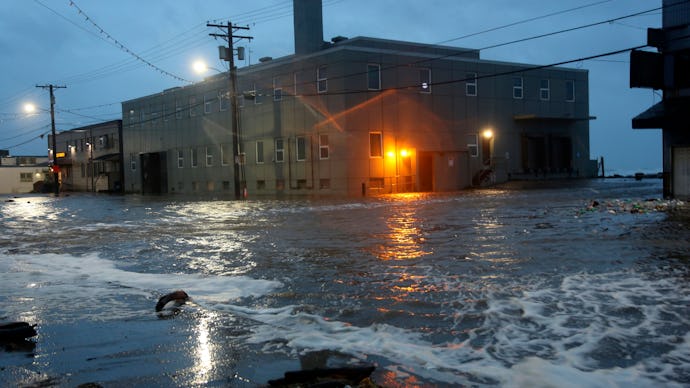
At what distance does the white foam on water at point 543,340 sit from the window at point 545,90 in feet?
131

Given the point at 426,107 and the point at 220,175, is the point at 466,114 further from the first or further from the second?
the point at 220,175

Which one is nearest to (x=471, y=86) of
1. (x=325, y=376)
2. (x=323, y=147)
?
(x=323, y=147)

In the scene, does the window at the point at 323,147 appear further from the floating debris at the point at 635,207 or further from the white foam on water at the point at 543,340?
the white foam on water at the point at 543,340

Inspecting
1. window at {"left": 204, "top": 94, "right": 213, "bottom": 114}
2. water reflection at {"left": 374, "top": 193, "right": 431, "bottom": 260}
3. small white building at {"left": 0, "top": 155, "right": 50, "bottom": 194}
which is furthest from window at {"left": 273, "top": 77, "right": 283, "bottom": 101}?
small white building at {"left": 0, "top": 155, "right": 50, "bottom": 194}

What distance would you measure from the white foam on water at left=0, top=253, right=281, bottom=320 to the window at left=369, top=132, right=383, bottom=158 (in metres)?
26.4

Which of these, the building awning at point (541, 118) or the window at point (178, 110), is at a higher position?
the window at point (178, 110)

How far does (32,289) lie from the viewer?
9.57m

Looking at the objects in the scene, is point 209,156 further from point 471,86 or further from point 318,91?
point 471,86

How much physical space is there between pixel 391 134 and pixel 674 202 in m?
18.9

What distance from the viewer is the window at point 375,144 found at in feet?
→ 123

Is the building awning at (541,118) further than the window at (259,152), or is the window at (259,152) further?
the building awning at (541,118)

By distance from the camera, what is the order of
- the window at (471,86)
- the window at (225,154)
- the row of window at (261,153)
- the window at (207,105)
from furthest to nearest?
the window at (207,105) → the window at (225,154) → the window at (471,86) → the row of window at (261,153)

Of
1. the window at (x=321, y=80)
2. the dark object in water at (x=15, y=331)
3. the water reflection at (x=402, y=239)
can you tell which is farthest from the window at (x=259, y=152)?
the dark object in water at (x=15, y=331)

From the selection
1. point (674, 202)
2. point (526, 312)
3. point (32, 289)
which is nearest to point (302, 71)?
point (674, 202)
